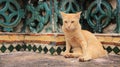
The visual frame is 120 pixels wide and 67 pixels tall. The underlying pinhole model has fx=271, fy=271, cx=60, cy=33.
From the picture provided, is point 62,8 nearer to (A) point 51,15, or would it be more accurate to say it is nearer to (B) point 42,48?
(A) point 51,15

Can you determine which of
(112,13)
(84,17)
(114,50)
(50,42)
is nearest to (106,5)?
(112,13)

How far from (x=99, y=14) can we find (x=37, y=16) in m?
0.75

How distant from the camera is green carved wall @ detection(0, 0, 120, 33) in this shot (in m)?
3.03

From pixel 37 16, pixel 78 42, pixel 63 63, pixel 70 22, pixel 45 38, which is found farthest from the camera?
pixel 37 16

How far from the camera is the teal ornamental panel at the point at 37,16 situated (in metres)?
3.19

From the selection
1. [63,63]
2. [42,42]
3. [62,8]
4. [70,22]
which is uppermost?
[62,8]

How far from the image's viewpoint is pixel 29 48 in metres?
3.32

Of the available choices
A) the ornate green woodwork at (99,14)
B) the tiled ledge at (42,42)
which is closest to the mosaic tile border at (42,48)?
the tiled ledge at (42,42)

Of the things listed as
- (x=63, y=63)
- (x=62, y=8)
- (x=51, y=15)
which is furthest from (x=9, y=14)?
(x=63, y=63)

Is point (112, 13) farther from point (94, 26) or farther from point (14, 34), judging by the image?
point (14, 34)

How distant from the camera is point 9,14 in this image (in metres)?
3.31

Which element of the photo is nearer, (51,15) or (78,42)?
(78,42)

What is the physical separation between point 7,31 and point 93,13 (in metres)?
1.06

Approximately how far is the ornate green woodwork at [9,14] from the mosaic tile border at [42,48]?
0.74ft
